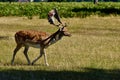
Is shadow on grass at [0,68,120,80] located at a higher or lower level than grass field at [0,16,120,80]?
higher

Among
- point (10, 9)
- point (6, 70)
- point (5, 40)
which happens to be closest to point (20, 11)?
point (10, 9)

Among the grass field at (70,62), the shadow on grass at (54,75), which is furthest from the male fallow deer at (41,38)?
the shadow on grass at (54,75)

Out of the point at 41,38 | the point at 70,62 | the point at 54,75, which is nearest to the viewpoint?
the point at 54,75

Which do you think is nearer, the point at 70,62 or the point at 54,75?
the point at 54,75

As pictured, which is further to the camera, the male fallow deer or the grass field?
the male fallow deer

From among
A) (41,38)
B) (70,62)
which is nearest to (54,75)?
(41,38)

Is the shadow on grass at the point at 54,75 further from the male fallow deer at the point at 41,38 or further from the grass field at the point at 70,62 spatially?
the male fallow deer at the point at 41,38

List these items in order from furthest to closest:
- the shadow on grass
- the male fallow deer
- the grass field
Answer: the male fallow deer → the grass field → the shadow on grass

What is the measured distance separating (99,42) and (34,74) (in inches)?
458

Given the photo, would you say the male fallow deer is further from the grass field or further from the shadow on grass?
the shadow on grass

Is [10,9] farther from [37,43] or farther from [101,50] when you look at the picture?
[37,43]

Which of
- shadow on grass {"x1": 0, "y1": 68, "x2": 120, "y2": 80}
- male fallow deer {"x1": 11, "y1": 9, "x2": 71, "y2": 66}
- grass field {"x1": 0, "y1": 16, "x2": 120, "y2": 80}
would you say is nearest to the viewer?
shadow on grass {"x1": 0, "y1": 68, "x2": 120, "y2": 80}

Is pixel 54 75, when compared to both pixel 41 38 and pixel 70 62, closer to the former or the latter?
pixel 41 38

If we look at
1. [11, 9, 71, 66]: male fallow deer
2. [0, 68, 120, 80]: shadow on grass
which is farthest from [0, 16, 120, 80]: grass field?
[11, 9, 71, 66]: male fallow deer
